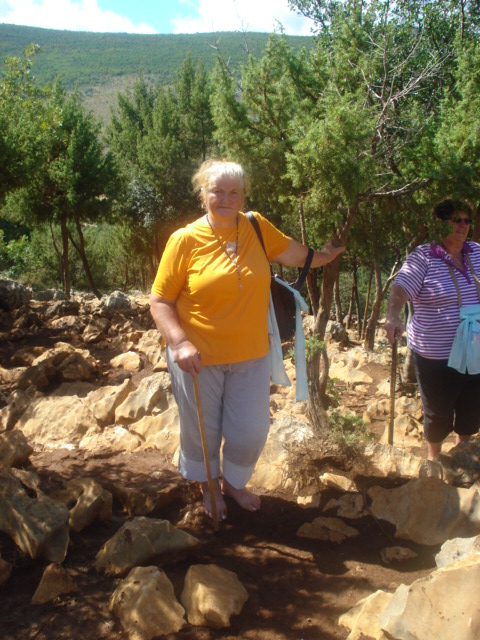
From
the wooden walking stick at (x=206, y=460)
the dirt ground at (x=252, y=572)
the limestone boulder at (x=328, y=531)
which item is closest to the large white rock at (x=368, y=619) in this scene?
the dirt ground at (x=252, y=572)

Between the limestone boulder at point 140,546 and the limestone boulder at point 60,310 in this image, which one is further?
the limestone boulder at point 60,310

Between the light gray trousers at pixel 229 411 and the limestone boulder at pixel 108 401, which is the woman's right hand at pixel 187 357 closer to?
the light gray trousers at pixel 229 411

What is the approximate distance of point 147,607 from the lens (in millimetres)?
2361

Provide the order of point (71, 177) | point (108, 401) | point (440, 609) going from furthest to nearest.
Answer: point (71, 177) → point (108, 401) → point (440, 609)

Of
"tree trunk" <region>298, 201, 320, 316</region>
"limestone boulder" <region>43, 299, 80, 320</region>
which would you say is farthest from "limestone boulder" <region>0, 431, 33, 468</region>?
"limestone boulder" <region>43, 299, 80, 320</region>

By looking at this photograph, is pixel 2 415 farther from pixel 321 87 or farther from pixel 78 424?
pixel 321 87

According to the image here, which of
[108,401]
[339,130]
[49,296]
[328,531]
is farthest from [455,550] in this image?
[49,296]

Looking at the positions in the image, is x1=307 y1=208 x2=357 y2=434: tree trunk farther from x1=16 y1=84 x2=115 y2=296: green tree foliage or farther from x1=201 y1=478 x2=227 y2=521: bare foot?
x1=16 y1=84 x2=115 y2=296: green tree foliage

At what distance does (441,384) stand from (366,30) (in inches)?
153

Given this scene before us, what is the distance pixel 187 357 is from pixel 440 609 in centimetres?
149

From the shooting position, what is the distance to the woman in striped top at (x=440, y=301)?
352 centimetres

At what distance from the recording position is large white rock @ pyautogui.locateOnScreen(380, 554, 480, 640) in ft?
6.29

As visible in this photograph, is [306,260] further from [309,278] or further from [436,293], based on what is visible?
[309,278]

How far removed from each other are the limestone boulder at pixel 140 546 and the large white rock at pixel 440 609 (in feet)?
3.65
